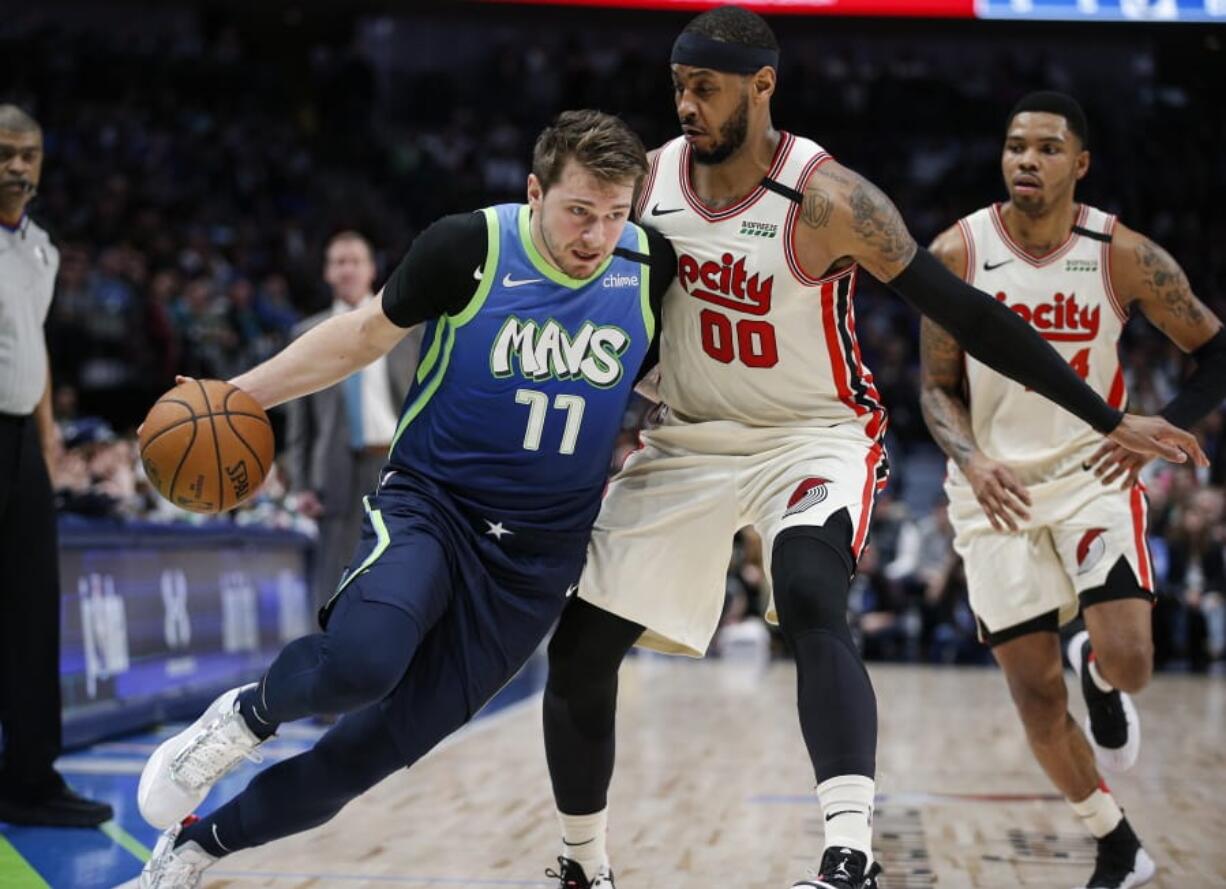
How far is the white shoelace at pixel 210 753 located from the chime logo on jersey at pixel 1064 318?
8.82 ft

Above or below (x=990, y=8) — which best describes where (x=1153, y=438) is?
below

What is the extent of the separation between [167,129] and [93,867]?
1706 centimetres

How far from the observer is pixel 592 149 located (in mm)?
3805

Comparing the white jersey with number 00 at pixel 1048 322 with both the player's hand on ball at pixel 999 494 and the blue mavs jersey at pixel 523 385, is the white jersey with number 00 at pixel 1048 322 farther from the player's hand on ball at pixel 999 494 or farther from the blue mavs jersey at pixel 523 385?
the blue mavs jersey at pixel 523 385

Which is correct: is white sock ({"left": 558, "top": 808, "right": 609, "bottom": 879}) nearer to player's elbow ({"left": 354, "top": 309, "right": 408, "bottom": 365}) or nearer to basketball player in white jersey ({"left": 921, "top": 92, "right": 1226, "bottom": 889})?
player's elbow ({"left": 354, "top": 309, "right": 408, "bottom": 365})

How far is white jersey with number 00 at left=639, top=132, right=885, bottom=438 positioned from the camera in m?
4.12

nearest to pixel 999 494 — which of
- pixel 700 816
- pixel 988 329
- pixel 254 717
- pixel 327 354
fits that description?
pixel 988 329

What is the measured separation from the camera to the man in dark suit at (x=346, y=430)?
7.87 meters

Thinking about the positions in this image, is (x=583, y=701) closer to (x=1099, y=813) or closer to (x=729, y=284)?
(x=729, y=284)

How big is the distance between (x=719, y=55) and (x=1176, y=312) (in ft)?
5.88

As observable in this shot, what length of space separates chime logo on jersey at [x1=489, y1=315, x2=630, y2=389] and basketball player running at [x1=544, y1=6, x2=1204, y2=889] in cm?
36

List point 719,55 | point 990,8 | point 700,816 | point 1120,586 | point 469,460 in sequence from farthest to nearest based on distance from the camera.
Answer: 1. point 990,8
2. point 700,816
3. point 1120,586
4. point 719,55
5. point 469,460

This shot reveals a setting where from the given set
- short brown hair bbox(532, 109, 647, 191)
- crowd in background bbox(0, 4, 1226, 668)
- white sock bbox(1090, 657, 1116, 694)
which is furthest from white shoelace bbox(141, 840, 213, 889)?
crowd in background bbox(0, 4, 1226, 668)

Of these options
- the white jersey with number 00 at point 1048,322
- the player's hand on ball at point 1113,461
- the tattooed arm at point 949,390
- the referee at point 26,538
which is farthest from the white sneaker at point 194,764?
the white jersey with number 00 at point 1048,322
